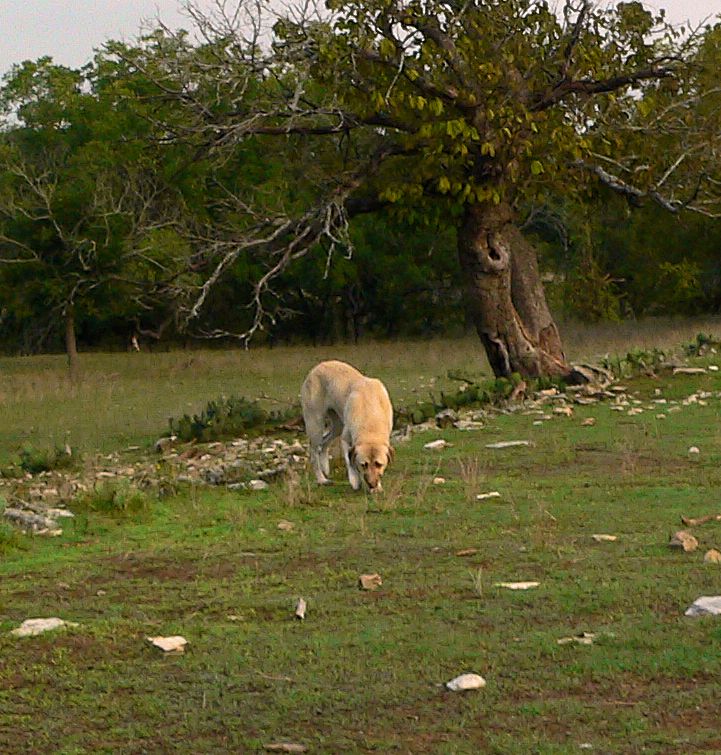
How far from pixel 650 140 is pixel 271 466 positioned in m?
9.73

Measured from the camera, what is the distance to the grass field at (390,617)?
5.45m

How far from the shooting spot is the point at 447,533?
9.48m

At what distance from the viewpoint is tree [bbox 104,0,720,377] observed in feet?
61.5

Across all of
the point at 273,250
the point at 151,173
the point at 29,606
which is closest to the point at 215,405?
the point at 273,250

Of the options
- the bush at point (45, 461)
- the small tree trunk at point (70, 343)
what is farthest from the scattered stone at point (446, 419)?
the small tree trunk at point (70, 343)

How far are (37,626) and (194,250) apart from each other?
25310 millimetres

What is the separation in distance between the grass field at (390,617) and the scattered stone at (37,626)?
80mm

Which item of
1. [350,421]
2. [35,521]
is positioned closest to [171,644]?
[35,521]

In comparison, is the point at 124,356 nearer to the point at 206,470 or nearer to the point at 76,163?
the point at 76,163

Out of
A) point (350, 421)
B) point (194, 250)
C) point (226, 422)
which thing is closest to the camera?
point (350, 421)

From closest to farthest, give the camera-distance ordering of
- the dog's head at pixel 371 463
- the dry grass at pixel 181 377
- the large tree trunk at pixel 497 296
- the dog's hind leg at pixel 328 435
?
the dog's head at pixel 371 463, the dog's hind leg at pixel 328 435, the large tree trunk at pixel 497 296, the dry grass at pixel 181 377

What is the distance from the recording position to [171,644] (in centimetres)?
666

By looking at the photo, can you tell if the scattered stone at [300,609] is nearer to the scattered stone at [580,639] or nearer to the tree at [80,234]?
the scattered stone at [580,639]

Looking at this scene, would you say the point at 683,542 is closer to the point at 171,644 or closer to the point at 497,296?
the point at 171,644
